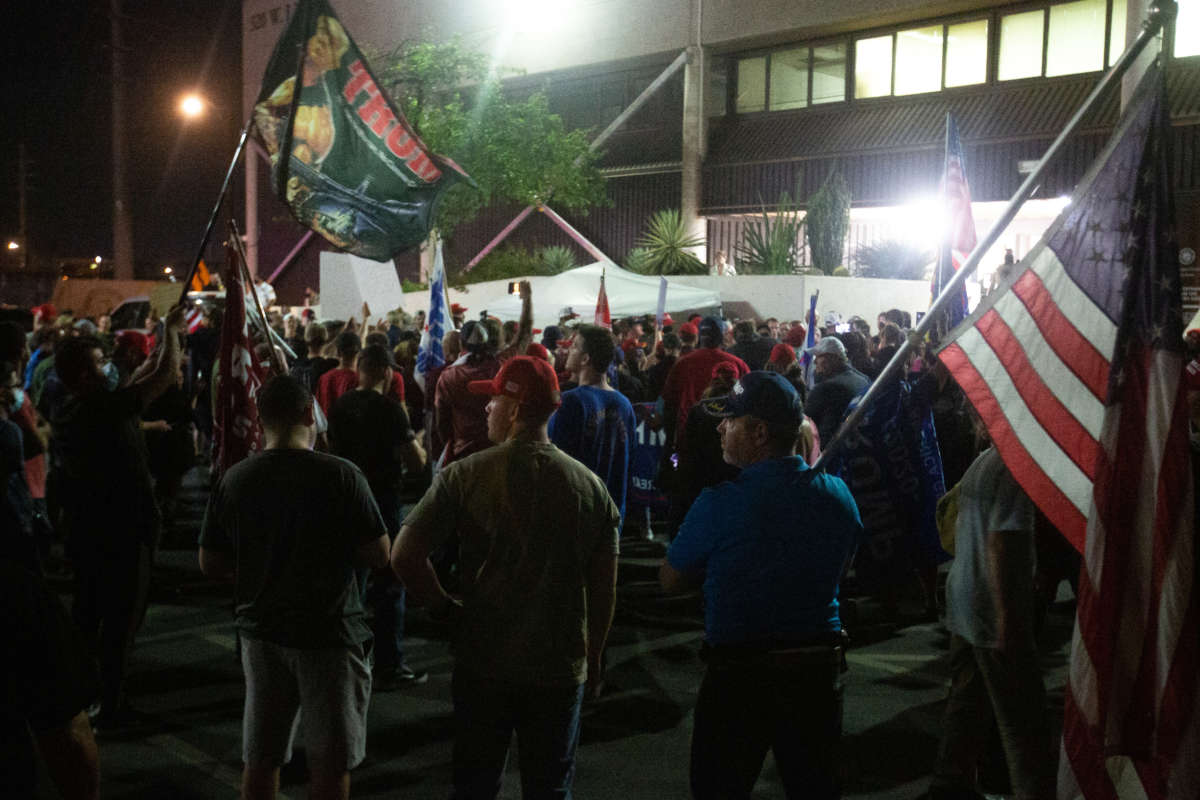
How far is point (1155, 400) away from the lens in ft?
11.6

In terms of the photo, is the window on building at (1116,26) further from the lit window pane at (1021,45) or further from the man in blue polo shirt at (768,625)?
the man in blue polo shirt at (768,625)

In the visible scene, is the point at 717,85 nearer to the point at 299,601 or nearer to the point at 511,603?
the point at 299,601

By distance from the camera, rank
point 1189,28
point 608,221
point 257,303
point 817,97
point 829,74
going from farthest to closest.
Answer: point 608,221, point 817,97, point 829,74, point 1189,28, point 257,303

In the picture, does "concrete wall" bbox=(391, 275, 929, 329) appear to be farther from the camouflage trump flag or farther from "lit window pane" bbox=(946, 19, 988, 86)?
the camouflage trump flag

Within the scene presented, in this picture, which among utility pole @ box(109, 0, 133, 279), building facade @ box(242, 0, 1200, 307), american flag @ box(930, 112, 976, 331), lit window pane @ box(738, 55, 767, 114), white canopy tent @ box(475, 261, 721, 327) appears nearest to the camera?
american flag @ box(930, 112, 976, 331)

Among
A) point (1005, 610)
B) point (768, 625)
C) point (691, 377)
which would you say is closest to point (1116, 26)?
point (691, 377)

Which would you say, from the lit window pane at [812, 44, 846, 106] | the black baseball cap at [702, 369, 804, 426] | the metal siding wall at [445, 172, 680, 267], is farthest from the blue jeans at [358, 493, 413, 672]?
the metal siding wall at [445, 172, 680, 267]

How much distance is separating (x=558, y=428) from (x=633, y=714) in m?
1.82

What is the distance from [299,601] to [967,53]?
25.2m

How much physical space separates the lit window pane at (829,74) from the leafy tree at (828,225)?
509 centimetres

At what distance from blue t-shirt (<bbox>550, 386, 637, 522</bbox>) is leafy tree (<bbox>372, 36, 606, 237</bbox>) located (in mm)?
23705

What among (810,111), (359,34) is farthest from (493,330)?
(359,34)

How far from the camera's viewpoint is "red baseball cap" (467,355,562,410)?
12.9 feet

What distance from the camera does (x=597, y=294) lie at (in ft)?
58.5
